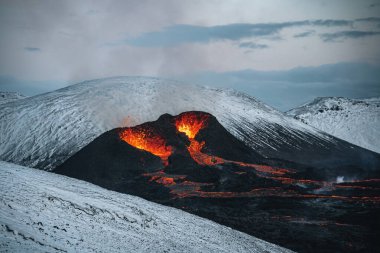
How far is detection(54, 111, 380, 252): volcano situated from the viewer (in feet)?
80.7

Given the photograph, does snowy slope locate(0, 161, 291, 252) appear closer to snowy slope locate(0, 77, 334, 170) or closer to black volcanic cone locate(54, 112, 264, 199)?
black volcanic cone locate(54, 112, 264, 199)

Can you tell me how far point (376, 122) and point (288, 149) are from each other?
82777mm

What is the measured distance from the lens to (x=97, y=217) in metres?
16.2

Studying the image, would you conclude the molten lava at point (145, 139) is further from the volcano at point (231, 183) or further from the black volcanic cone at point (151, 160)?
the black volcanic cone at point (151, 160)

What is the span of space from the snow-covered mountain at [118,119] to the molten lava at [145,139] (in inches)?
49.7

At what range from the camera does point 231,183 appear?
36188 mm

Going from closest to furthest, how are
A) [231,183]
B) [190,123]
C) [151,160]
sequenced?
[231,183] → [151,160] → [190,123]

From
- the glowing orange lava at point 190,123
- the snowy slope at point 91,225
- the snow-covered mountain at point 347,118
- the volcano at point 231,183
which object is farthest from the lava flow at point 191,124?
the snow-covered mountain at point 347,118

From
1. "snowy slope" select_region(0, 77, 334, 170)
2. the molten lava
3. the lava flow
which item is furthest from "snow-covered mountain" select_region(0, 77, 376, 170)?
the lava flow

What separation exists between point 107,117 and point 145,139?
19.9 ft

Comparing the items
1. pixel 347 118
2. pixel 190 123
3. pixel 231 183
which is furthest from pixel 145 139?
pixel 347 118

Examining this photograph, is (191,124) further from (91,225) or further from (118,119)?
(91,225)

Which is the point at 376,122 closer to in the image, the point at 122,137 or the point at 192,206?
the point at 122,137

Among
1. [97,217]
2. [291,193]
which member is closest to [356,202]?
[291,193]
